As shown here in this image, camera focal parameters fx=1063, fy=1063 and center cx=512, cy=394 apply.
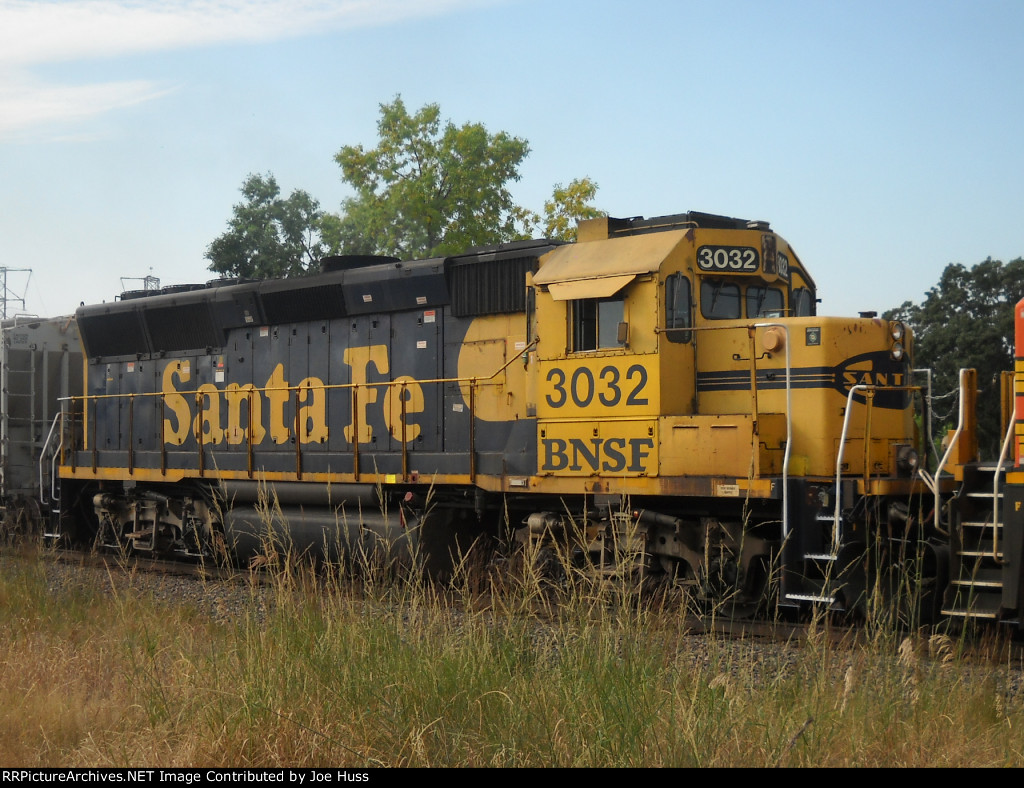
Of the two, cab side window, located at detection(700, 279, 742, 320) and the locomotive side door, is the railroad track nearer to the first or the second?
the locomotive side door

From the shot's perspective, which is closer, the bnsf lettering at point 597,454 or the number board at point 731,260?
the bnsf lettering at point 597,454

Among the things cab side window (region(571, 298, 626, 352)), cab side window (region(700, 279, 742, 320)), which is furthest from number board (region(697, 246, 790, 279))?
cab side window (region(571, 298, 626, 352))

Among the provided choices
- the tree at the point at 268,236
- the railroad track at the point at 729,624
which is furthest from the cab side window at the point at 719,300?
the tree at the point at 268,236

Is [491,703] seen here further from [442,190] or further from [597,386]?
[442,190]

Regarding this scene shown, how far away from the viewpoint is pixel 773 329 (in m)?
8.81

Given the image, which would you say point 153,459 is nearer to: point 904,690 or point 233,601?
point 233,601

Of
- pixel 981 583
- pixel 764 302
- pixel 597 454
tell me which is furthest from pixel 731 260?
pixel 981 583

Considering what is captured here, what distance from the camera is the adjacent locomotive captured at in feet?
Result: 27.4

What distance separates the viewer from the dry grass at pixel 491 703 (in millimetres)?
4301

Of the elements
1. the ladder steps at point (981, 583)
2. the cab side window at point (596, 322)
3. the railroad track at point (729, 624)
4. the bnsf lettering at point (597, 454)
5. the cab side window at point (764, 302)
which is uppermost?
the cab side window at point (764, 302)

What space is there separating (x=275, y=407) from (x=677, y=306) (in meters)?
5.77

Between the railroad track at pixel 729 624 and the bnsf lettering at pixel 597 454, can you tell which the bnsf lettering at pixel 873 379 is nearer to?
the bnsf lettering at pixel 597 454

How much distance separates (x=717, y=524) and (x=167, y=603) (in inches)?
180

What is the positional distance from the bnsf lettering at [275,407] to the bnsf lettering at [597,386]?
2.02 m
